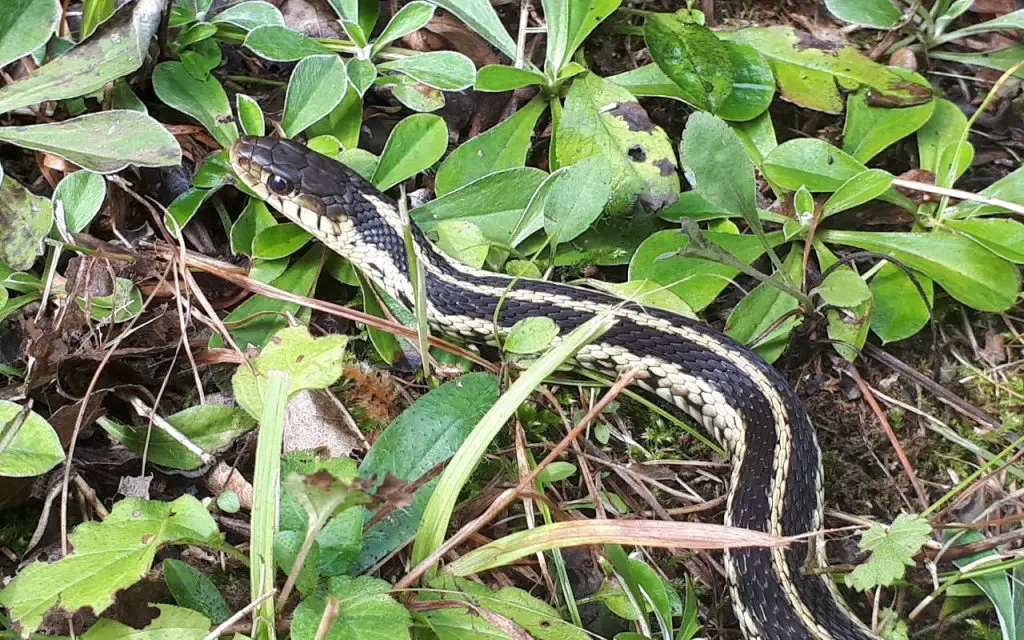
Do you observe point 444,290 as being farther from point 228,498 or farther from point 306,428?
point 228,498

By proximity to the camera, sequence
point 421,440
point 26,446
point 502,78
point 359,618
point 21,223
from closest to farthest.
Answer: point 359,618
point 26,446
point 421,440
point 21,223
point 502,78

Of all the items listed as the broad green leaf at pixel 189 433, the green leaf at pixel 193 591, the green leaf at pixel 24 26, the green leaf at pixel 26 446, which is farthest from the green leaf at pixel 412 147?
the green leaf at pixel 193 591

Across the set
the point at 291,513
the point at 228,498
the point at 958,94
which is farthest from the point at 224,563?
the point at 958,94

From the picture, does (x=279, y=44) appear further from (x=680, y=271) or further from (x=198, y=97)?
(x=680, y=271)

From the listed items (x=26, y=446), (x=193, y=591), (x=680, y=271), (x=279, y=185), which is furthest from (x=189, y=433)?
(x=680, y=271)

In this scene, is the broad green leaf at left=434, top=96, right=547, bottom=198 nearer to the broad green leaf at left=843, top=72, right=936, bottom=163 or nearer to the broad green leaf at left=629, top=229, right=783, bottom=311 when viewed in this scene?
the broad green leaf at left=629, top=229, right=783, bottom=311

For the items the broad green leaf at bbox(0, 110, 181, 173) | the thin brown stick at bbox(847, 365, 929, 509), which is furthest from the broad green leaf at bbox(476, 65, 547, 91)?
the thin brown stick at bbox(847, 365, 929, 509)

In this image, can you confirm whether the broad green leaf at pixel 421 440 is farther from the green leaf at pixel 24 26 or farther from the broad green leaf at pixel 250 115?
the green leaf at pixel 24 26
